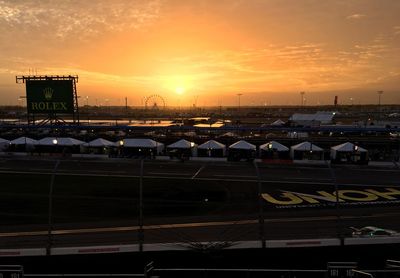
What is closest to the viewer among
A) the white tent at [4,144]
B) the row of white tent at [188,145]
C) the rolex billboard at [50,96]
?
the row of white tent at [188,145]

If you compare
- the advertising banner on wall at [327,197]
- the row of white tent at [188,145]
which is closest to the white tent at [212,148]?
the row of white tent at [188,145]

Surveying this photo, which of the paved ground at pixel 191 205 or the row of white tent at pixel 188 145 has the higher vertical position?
the row of white tent at pixel 188 145

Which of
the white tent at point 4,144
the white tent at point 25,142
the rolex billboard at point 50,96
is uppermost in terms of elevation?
the rolex billboard at point 50,96

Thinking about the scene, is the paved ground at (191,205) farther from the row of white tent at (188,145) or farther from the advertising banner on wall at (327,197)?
the row of white tent at (188,145)

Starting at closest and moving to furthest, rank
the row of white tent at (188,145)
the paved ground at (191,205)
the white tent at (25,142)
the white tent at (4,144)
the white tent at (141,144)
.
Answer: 1. the paved ground at (191,205)
2. the row of white tent at (188,145)
3. the white tent at (141,144)
4. the white tent at (25,142)
5. the white tent at (4,144)

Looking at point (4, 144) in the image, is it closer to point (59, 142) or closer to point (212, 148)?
point (59, 142)

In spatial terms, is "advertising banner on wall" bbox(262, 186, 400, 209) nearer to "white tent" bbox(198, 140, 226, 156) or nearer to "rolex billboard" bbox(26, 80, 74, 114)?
"white tent" bbox(198, 140, 226, 156)

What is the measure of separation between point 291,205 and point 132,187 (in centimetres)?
923

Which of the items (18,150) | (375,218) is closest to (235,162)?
(375,218)

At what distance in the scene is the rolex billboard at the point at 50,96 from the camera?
5128cm

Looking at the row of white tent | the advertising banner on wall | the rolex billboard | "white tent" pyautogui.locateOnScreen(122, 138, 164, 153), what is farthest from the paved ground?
the rolex billboard

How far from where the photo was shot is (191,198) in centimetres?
2083

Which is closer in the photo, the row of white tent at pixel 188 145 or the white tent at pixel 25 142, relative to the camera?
the row of white tent at pixel 188 145

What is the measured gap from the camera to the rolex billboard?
51.3 metres
